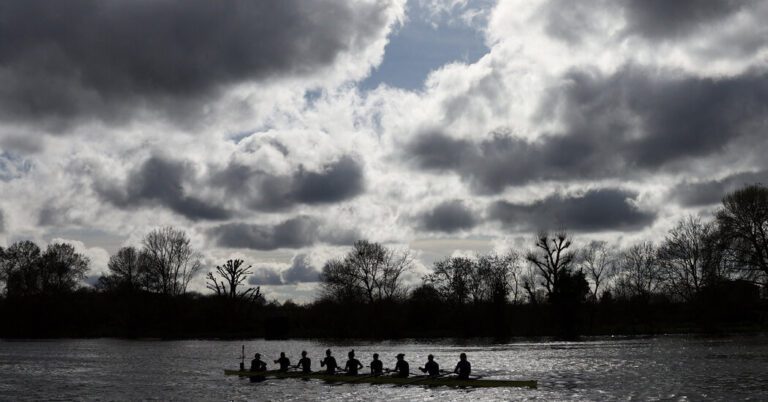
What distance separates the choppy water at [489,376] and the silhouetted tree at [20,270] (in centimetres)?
4821

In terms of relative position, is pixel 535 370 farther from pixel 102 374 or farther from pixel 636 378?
pixel 102 374

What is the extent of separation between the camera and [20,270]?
Answer: 320 feet

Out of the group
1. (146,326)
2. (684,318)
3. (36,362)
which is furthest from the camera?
(146,326)

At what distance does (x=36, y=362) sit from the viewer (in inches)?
2024

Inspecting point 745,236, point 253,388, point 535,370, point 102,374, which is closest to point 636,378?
point 535,370

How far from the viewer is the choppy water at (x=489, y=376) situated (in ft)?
89.4

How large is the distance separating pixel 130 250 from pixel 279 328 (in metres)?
31.8

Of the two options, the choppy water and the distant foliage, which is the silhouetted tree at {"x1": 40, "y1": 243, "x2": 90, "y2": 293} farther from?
the choppy water

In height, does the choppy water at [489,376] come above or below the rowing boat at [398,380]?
below

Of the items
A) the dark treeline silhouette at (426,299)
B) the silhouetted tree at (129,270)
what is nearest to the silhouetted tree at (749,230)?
the dark treeline silhouette at (426,299)

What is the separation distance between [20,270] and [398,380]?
86034mm

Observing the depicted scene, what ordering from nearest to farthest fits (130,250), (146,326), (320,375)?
1. (320,375)
2. (146,326)
3. (130,250)

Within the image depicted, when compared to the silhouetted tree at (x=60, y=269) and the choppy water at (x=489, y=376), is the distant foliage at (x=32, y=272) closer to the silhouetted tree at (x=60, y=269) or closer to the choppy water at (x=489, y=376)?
the silhouetted tree at (x=60, y=269)

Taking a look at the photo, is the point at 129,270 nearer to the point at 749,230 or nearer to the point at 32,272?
the point at 32,272
